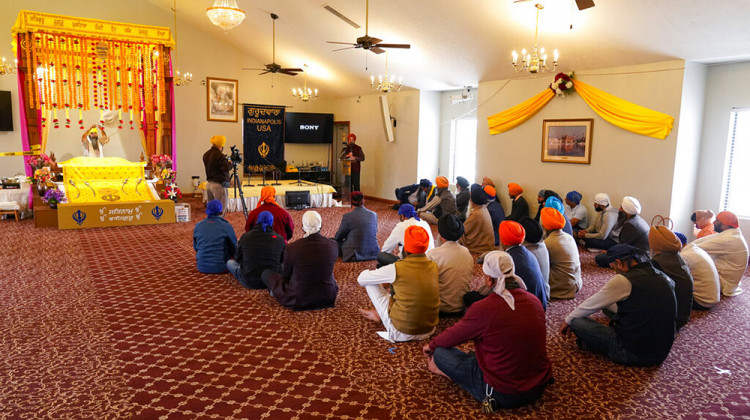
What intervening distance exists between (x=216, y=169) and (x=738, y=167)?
25.2ft

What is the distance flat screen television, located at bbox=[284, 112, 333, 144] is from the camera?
1338cm

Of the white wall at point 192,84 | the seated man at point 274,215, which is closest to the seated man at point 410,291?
the seated man at point 274,215

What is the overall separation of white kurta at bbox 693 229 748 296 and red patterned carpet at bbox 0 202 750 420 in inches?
7.4

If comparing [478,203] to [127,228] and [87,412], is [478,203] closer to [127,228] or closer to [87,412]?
[87,412]

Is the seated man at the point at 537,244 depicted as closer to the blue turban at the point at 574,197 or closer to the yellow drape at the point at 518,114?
the blue turban at the point at 574,197

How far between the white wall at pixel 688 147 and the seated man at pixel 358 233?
4.15 meters

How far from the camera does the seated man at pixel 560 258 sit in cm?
462

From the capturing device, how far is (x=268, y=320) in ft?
13.4

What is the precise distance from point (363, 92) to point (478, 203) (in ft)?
23.5

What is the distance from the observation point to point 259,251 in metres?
4.68

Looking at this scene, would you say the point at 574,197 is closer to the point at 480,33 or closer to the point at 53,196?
the point at 480,33

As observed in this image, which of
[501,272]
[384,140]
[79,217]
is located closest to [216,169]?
[79,217]

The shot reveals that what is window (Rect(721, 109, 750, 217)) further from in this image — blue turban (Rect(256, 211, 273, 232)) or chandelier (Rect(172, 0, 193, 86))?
chandelier (Rect(172, 0, 193, 86))

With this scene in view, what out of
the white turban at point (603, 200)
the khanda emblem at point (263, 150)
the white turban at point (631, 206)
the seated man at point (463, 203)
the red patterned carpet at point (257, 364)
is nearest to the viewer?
the red patterned carpet at point (257, 364)
